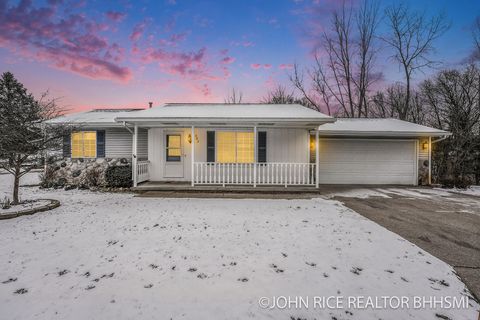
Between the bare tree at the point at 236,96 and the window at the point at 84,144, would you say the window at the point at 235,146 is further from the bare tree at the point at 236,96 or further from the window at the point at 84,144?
the bare tree at the point at 236,96

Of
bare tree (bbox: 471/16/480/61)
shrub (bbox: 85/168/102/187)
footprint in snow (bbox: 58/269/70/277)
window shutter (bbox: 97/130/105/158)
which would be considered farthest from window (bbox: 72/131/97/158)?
bare tree (bbox: 471/16/480/61)

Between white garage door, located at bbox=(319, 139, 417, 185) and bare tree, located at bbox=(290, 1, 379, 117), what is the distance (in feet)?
37.8

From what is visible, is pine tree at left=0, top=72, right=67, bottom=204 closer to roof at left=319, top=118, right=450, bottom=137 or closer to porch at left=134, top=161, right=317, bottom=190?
porch at left=134, top=161, right=317, bottom=190

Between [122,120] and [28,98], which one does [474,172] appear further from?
[28,98]

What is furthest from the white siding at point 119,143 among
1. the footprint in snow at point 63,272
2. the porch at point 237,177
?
the footprint in snow at point 63,272

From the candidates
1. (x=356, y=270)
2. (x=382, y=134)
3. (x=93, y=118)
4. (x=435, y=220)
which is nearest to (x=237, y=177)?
(x=435, y=220)

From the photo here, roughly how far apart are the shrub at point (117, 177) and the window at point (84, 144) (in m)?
2.19

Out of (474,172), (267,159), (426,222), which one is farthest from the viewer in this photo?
(474,172)

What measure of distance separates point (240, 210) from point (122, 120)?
5993 mm

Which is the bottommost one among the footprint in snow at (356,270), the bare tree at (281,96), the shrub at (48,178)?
the footprint in snow at (356,270)

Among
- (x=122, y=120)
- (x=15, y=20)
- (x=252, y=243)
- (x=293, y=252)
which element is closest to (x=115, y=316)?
(x=252, y=243)

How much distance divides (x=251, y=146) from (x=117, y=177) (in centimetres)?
603

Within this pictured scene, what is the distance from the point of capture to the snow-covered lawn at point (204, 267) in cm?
236

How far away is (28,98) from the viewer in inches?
255
